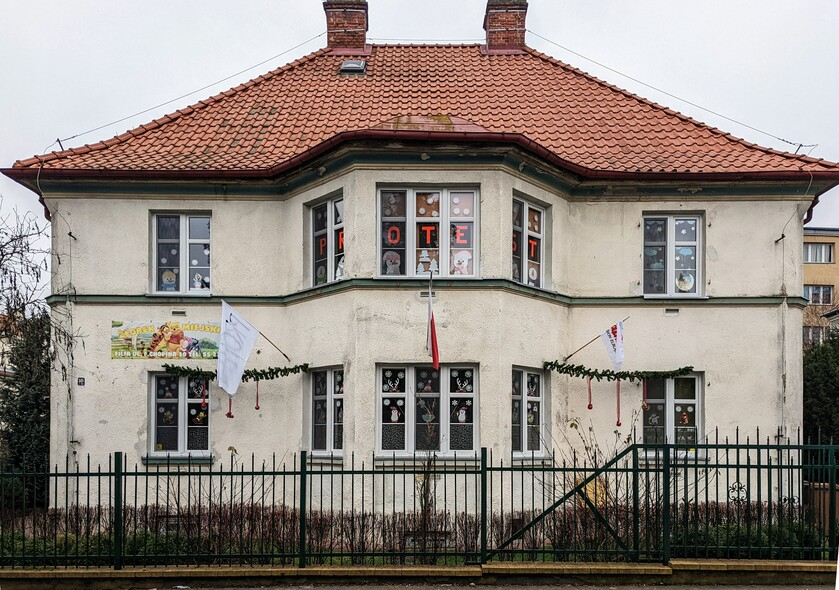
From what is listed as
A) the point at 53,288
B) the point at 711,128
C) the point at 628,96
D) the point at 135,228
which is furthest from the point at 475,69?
the point at 53,288

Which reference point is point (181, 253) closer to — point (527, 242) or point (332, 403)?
point (332, 403)

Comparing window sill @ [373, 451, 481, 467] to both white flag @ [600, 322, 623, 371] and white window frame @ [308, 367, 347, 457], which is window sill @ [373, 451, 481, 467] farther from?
white flag @ [600, 322, 623, 371]

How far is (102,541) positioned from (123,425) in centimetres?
512

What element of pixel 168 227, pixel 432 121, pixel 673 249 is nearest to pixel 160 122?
pixel 168 227

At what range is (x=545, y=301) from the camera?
15.5 meters

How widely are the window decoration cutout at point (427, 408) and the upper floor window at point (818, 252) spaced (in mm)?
55946

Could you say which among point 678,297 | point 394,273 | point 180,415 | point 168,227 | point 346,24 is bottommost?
point 180,415

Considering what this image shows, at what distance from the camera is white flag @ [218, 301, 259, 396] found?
14422 millimetres

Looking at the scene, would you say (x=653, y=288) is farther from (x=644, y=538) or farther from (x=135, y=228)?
(x=135, y=228)

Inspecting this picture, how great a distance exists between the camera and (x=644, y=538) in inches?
442

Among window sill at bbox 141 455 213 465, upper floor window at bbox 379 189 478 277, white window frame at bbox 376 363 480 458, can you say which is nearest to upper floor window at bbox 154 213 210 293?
window sill at bbox 141 455 213 465

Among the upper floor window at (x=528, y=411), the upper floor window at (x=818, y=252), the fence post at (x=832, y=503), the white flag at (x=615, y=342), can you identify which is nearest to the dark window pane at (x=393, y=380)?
the upper floor window at (x=528, y=411)

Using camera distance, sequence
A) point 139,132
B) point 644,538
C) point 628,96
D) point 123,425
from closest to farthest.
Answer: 1. point 644,538
2. point 123,425
3. point 139,132
4. point 628,96

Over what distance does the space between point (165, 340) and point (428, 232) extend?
5.35m
